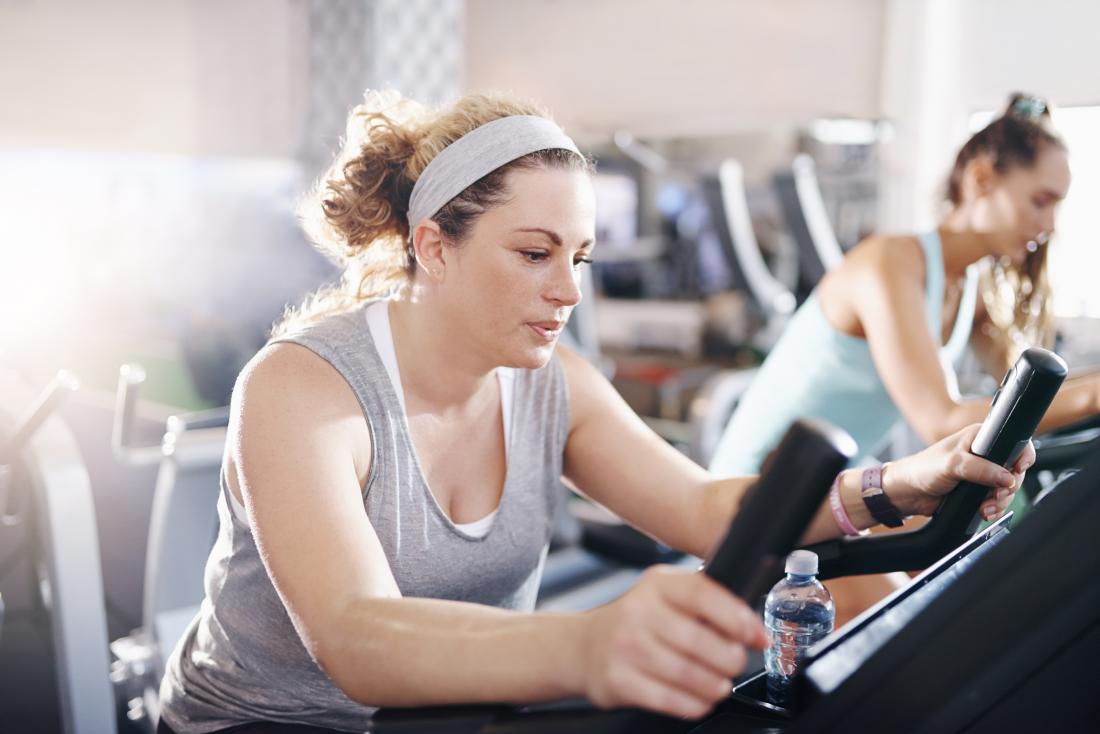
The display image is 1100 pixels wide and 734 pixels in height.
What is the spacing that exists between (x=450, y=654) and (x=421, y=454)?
0.45 m

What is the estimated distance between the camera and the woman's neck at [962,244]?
→ 172 centimetres

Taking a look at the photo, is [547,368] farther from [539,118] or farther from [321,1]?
[321,1]

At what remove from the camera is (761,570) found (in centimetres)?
56

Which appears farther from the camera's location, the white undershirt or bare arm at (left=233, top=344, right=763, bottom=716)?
the white undershirt

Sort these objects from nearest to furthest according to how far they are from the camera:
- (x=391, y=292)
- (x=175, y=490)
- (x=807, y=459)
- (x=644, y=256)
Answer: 1. (x=807, y=459)
2. (x=391, y=292)
3. (x=175, y=490)
4. (x=644, y=256)

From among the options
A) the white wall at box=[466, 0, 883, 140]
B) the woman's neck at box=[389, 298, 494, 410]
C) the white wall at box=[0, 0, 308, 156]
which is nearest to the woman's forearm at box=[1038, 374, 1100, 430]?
the woman's neck at box=[389, 298, 494, 410]

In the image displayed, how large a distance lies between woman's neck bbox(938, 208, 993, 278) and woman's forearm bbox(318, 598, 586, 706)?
131cm

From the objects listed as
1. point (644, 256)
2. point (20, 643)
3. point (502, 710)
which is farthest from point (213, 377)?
point (644, 256)

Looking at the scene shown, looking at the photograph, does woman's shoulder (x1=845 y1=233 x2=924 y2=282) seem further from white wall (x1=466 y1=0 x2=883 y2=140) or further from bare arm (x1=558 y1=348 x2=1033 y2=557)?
white wall (x1=466 y1=0 x2=883 y2=140)

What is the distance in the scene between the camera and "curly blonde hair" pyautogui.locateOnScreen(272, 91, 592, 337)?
111cm

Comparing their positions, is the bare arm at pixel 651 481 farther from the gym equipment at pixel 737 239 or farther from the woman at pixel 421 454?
the gym equipment at pixel 737 239

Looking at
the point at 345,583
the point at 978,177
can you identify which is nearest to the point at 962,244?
the point at 978,177

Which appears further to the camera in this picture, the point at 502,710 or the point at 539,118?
the point at 539,118

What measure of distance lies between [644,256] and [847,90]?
239cm
